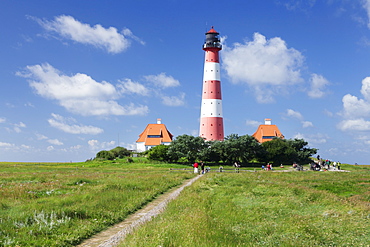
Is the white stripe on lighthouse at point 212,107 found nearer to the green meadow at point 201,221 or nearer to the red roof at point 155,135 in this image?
the red roof at point 155,135

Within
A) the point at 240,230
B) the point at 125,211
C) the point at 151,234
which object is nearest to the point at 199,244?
the point at 151,234

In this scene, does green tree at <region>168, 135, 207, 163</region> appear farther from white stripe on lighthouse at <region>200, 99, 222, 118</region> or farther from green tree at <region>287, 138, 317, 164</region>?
green tree at <region>287, 138, 317, 164</region>

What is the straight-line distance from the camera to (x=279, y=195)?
20.5 metres

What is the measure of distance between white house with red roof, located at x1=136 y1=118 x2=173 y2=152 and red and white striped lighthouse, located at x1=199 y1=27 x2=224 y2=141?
88.3ft

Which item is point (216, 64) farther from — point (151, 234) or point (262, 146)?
point (151, 234)

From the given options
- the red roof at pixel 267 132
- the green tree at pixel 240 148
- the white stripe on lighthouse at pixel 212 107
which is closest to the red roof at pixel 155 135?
the red roof at pixel 267 132

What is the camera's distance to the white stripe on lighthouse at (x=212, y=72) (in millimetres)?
79625

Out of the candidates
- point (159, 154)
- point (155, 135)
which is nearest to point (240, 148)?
point (159, 154)

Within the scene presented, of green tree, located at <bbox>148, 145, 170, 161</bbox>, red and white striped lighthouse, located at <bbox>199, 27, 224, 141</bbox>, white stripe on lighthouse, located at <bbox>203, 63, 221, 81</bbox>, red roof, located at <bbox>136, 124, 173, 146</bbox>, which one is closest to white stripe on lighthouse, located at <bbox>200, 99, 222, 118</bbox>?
red and white striped lighthouse, located at <bbox>199, 27, 224, 141</bbox>

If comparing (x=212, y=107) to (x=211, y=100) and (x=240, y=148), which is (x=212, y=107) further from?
(x=240, y=148)

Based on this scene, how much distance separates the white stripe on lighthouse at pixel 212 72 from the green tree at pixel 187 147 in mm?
13987

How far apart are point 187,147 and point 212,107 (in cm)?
1121

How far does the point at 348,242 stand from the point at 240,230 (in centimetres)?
343

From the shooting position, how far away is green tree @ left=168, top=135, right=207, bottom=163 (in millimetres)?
74500
